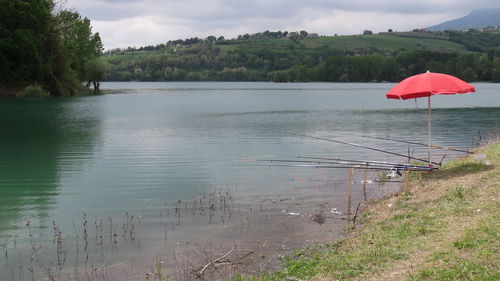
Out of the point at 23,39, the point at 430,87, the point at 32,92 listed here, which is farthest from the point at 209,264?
the point at 32,92

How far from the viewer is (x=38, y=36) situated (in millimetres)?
77000

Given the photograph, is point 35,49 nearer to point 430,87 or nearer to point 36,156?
point 36,156

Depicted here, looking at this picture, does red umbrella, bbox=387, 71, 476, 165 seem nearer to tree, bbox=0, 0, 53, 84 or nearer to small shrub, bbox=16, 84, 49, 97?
tree, bbox=0, 0, 53, 84

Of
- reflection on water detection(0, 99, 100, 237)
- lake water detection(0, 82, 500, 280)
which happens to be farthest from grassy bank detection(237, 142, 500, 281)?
reflection on water detection(0, 99, 100, 237)

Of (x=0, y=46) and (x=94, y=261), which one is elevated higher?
(x=0, y=46)

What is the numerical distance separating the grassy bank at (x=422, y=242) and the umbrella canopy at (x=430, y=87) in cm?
246

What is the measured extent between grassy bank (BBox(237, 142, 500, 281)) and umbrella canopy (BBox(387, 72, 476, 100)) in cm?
246

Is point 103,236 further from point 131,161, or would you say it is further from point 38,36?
point 38,36

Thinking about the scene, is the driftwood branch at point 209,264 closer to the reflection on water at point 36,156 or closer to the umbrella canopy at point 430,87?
the reflection on water at point 36,156

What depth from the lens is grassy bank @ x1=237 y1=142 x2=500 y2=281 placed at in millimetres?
7254

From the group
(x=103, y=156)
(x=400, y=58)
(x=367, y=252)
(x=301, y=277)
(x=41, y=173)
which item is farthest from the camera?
(x=400, y=58)

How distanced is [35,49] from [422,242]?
76647 mm

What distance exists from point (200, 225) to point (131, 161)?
428 inches

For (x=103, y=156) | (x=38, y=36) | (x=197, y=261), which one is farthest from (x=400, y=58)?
(x=197, y=261)
